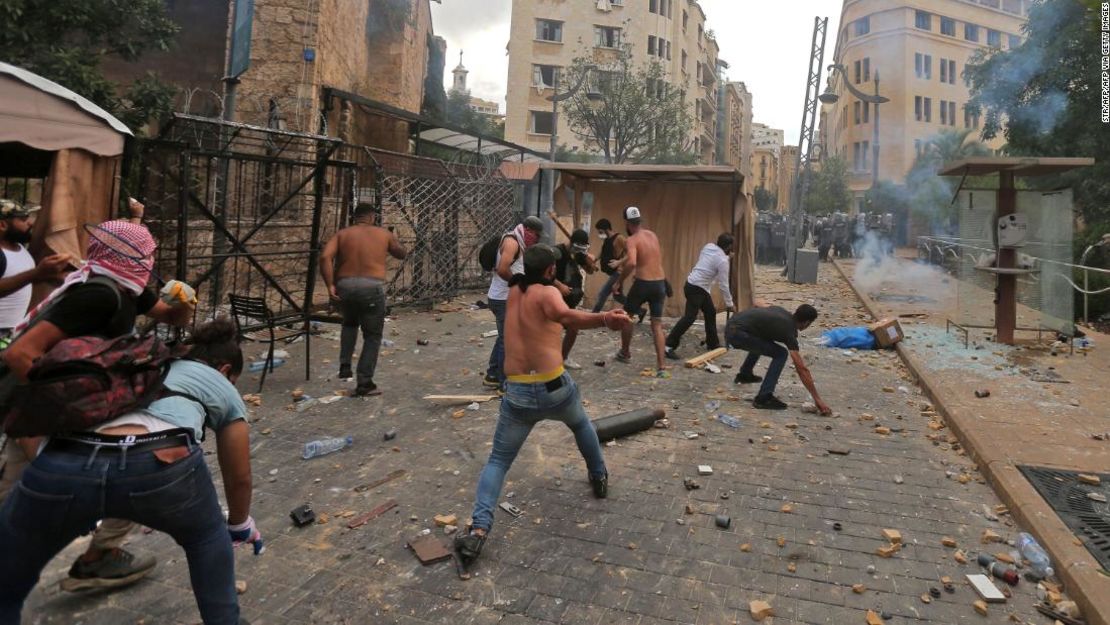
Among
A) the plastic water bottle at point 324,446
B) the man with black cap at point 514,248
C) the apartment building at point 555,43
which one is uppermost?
the apartment building at point 555,43

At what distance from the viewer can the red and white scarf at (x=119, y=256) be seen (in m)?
2.27

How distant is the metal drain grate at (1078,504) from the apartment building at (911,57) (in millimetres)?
45683

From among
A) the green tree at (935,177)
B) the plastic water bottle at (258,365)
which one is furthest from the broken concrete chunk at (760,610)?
the green tree at (935,177)

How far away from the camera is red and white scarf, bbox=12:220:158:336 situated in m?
2.27

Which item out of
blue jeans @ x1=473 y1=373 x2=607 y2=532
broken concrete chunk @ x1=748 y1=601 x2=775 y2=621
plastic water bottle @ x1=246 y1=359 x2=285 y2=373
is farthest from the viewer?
plastic water bottle @ x1=246 y1=359 x2=285 y2=373

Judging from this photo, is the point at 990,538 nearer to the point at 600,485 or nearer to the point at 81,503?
the point at 600,485

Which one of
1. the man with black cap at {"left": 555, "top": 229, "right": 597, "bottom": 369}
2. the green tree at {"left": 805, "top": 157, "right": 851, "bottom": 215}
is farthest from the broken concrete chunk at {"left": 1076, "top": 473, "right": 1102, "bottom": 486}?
the green tree at {"left": 805, "top": 157, "right": 851, "bottom": 215}

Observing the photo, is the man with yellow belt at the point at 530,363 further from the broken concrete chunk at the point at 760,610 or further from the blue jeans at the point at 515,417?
the broken concrete chunk at the point at 760,610

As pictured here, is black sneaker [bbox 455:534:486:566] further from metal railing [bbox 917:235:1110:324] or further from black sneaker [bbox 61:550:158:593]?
metal railing [bbox 917:235:1110:324]

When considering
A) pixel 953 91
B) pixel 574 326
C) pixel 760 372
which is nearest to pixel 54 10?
pixel 574 326

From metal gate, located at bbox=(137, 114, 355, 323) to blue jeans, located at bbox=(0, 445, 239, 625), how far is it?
4.53 metres

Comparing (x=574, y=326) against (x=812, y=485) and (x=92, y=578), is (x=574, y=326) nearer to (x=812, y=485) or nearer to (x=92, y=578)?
(x=812, y=485)

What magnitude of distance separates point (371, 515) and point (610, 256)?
240 inches
